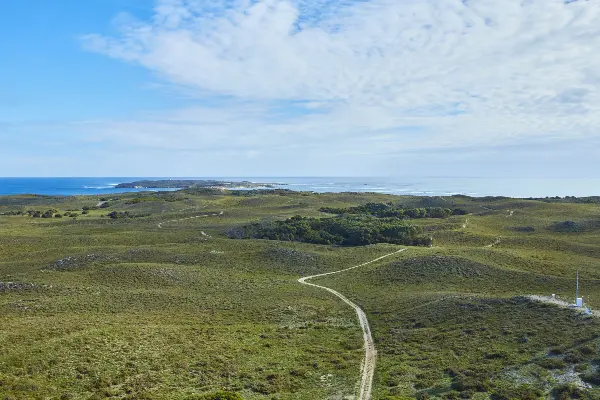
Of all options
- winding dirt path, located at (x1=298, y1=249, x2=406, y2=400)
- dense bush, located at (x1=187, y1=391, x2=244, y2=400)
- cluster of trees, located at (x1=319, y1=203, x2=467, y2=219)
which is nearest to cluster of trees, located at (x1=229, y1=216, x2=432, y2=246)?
cluster of trees, located at (x1=319, y1=203, x2=467, y2=219)

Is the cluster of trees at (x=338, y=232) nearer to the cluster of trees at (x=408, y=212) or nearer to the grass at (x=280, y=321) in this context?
the grass at (x=280, y=321)

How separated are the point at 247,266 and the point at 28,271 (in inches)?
943

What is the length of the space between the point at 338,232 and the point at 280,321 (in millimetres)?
38962

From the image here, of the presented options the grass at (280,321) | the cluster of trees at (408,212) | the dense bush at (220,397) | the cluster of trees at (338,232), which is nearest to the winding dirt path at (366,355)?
the grass at (280,321)

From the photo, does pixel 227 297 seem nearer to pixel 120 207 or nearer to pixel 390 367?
pixel 390 367

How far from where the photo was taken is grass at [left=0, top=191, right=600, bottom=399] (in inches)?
795

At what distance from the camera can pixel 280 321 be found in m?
32.2

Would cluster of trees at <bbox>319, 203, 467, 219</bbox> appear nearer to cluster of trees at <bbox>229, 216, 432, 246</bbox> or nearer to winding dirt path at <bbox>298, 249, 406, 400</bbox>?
cluster of trees at <bbox>229, 216, 432, 246</bbox>

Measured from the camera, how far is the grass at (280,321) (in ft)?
66.2

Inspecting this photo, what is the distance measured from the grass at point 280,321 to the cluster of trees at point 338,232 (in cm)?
526

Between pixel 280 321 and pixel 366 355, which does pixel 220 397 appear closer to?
pixel 366 355

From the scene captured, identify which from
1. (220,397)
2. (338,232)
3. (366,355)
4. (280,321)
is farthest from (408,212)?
(220,397)

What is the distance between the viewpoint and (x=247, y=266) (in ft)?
171

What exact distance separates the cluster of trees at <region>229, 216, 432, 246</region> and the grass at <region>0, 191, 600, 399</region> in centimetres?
526
